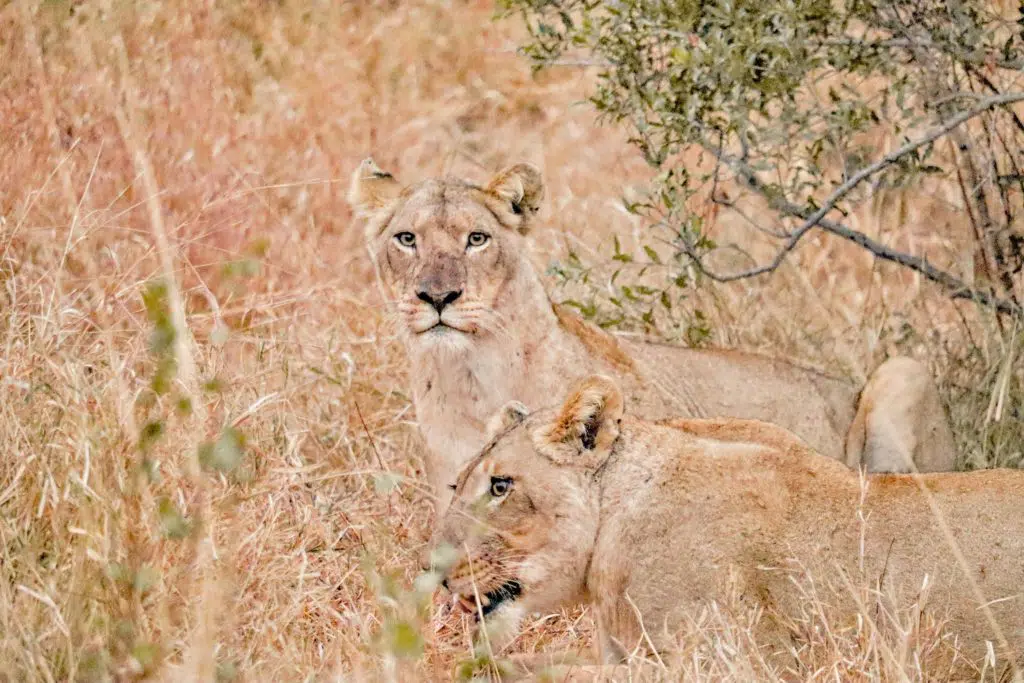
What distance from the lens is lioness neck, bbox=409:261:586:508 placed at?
227 inches

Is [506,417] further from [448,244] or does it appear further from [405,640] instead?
[405,640]

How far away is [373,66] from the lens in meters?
11.1

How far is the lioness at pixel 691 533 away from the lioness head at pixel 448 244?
1.01 m

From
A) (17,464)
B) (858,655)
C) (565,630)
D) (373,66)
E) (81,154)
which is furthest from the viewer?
(373,66)

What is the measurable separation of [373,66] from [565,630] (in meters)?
6.64

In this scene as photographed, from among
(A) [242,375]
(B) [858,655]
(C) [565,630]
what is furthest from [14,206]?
(B) [858,655]

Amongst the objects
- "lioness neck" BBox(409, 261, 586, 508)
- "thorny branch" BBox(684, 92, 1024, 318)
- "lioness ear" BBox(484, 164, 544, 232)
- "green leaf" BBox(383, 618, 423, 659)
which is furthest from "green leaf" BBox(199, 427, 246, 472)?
"thorny branch" BBox(684, 92, 1024, 318)

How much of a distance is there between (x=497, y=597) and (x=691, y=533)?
0.55 metres

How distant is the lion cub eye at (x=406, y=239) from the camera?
231 inches

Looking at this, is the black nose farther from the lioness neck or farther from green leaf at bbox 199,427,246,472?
green leaf at bbox 199,427,246,472

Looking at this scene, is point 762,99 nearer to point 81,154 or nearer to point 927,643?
point 927,643

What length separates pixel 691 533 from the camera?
4.48 m

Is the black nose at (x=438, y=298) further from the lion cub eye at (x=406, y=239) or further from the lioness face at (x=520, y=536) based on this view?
the lioness face at (x=520, y=536)

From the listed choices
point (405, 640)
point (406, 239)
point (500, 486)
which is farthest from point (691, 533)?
point (406, 239)
